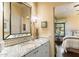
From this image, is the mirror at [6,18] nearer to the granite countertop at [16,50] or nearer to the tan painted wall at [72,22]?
the granite countertop at [16,50]

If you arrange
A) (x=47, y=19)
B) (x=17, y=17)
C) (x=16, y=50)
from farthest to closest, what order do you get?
(x=47, y=19) → (x=17, y=17) → (x=16, y=50)

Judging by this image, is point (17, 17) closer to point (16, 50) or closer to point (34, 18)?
point (16, 50)

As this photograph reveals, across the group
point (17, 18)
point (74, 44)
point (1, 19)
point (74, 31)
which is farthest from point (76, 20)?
point (1, 19)

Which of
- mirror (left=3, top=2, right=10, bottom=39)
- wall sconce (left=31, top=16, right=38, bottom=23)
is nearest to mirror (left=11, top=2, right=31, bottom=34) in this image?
mirror (left=3, top=2, right=10, bottom=39)

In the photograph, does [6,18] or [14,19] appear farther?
[14,19]

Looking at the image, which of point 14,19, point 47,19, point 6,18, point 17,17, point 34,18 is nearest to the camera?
point 6,18

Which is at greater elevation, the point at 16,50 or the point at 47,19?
the point at 47,19

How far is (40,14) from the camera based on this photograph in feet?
14.4

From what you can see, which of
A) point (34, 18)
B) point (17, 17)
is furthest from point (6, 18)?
point (34, 18)

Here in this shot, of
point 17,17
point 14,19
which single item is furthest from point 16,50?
point 17,17

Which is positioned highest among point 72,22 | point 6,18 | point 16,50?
point 72,22

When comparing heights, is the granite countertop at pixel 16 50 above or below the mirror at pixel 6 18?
below

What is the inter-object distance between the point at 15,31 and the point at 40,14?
67.3 inches

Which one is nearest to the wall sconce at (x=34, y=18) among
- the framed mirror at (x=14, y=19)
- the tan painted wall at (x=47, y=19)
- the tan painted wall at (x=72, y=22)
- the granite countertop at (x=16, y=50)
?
the tan painted wall at (x=47, y=19)
